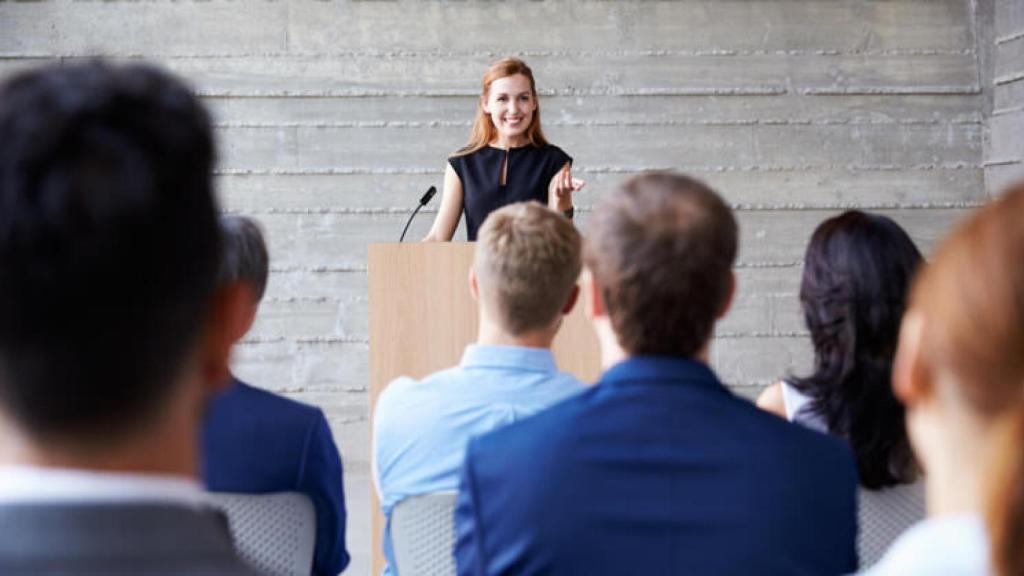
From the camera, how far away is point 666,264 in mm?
1412

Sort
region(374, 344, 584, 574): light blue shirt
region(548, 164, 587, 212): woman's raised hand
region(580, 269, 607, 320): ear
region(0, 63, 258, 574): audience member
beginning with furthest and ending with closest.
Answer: region(548, 164, 587, 212): woman's raised hand, region(374, 344, 584, 574): light blue shirt, region(580, 269, 607, 320): ear, region(0, 63, 258, 574): audience member

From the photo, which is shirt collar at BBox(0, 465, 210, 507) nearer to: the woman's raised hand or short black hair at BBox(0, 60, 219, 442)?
short black hair at BBox(0, 60, 219, 442)

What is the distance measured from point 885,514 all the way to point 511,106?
2.28m

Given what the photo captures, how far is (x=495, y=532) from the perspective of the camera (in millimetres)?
1379

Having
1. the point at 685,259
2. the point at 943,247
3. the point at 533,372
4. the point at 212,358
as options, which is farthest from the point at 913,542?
the point at 533,372

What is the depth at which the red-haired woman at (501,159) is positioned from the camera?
12.7 feet

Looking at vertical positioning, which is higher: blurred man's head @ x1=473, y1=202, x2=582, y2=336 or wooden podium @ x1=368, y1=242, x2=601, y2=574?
blurred man's head @ x1=473, y1=202, x2=582, y2=336

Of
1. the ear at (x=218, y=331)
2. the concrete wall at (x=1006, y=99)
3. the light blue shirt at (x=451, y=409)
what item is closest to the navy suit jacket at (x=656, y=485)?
the light blue shirt at (x=451, y=409)

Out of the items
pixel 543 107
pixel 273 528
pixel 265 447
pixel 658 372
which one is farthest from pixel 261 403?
pixel 543 107

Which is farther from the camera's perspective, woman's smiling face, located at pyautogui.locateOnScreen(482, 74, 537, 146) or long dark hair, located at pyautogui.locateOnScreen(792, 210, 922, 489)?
woman's smiling face, located at pyautogui.locateOnScreen(482, 74, 537, 146)

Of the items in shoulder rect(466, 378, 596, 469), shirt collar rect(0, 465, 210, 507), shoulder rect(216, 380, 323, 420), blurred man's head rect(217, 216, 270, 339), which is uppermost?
blurred man's head rect(217, 216, 270, 339)

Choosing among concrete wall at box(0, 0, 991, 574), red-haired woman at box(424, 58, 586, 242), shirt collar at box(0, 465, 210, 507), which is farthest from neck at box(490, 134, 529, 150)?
shirt collar at box(0, 465, 210, 507)

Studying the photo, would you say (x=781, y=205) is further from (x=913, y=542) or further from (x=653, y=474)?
(x=913, y=542)

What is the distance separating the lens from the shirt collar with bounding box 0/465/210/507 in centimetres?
58
